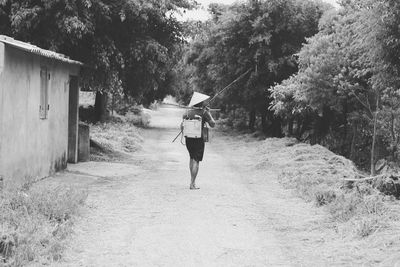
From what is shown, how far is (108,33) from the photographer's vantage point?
16469mm

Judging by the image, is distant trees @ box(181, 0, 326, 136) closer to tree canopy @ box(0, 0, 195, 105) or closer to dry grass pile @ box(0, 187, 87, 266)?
tree canopy @ box(0, 0, 195, 105)

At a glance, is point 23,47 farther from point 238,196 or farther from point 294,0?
point 294,0

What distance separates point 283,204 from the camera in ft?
33.3

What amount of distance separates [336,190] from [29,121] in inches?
238

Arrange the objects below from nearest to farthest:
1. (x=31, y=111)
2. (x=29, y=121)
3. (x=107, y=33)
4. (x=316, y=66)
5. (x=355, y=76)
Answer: (x=29, y=121)
(x=31, y=111)
(x=107, y=33)
(x=355, y=76)
(x=316, y=66)

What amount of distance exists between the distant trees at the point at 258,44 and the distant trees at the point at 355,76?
4682mm

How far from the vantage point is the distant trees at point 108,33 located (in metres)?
14.4

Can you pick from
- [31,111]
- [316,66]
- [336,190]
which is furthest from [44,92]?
[316,66]

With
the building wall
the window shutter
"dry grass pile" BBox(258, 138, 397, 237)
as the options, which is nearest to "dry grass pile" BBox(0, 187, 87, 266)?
the building wall

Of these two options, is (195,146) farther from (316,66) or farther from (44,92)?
(316,66)

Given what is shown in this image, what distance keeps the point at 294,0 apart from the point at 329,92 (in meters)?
10.2

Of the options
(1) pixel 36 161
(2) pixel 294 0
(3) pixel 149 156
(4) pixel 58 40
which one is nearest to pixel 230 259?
(1) pixel 36 161

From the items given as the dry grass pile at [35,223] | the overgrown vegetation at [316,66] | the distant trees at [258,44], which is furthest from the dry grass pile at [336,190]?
the distant trees at [258,44]

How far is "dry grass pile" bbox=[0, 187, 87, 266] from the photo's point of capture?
5844mm
